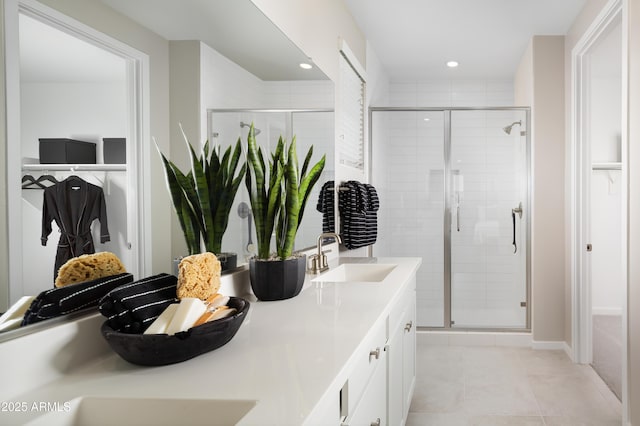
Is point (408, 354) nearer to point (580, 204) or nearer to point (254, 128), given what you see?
point (254, 128)

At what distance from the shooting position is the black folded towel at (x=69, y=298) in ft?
3.13

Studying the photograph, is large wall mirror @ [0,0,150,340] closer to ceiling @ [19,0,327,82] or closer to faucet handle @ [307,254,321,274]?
ceiling @ [19,0,327,82]

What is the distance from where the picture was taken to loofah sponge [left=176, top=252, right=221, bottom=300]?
3.89 feet

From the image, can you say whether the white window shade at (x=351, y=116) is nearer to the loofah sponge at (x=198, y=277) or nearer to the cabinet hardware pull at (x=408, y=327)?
the cabinet hardware pull at (x=408, y=327)

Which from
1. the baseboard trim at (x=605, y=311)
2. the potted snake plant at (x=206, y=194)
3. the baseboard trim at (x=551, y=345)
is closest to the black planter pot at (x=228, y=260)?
the potted snake plant at (x=206, y=194)

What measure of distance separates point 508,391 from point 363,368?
2142mm

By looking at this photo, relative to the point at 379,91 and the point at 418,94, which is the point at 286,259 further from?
the point at 418,94

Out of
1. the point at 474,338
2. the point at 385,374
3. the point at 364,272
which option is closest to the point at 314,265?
the point at 364,272

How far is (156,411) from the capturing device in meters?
0.85

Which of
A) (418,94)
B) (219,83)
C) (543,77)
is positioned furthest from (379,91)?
(219,83)

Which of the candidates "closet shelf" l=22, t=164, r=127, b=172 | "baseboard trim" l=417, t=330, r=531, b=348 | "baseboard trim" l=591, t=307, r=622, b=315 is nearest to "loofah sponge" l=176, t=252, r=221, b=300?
"closet shelf" l=22, t=164, r=127, b=172

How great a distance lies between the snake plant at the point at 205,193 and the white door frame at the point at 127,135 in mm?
126

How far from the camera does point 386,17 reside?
3.61 meters

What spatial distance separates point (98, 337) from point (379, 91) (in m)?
4.19
